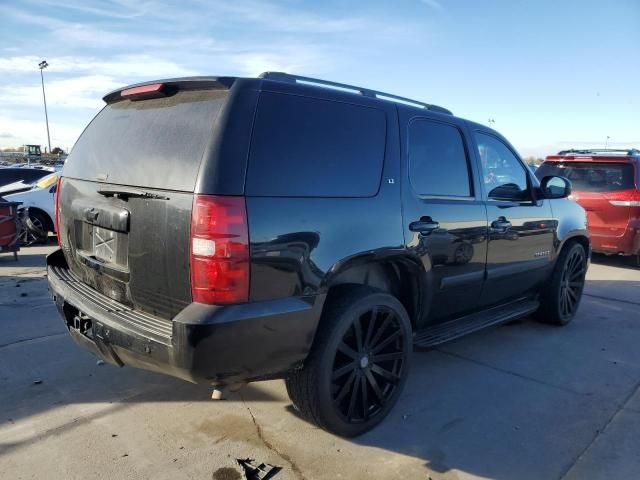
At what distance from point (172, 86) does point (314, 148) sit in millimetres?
832

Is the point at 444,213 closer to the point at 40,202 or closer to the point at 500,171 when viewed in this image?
the point at 500,171

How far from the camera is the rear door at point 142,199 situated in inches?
94.9

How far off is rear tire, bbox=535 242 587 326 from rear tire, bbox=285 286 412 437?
2413mm

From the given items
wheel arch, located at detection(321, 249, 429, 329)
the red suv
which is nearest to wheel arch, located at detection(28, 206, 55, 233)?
wheel arch, located at detection(321, 249, 429, 329)

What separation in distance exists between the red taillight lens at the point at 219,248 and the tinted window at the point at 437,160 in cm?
139

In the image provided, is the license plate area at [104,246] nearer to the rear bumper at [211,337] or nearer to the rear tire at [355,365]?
the rear bumper at [211,337]

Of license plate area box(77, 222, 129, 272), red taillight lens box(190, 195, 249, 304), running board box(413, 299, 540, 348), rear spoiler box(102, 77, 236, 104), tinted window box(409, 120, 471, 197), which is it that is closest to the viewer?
red taillight lens box(190, 195, 249, 304)

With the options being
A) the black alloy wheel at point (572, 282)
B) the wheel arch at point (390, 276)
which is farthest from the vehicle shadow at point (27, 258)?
the black alloy wheel at point (572, 282)

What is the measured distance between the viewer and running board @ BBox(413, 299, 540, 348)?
3.50m

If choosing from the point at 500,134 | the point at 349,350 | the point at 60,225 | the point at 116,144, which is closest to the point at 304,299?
the point at 349,350

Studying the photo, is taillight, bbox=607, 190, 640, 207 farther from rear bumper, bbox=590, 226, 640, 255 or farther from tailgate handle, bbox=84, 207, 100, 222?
tailgate handle, bbox=84, 207, 100, 222

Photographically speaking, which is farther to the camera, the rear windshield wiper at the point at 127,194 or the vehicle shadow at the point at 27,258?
the vehicle shadow at the point at 27,258

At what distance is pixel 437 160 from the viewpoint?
11.8 feet

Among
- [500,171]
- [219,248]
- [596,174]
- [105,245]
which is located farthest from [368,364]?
[596,174]
